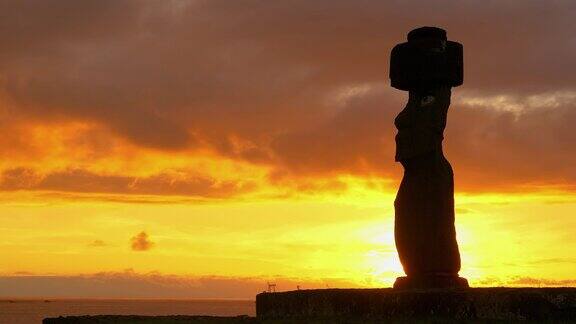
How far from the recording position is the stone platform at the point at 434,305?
46.9 ft

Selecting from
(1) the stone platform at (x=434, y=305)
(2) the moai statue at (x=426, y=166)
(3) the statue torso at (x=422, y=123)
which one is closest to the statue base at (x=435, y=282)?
(2) the moai statue at (x=426, y=166)

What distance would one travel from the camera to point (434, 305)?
15.2 metres

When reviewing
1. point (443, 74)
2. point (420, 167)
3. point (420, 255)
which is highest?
point (443, 74)

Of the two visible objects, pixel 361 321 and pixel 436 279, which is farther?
pixel 436 279

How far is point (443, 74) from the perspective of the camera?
59.4ft

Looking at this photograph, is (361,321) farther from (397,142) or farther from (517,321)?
(397,142)

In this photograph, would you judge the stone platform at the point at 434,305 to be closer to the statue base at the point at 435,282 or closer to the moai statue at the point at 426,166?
the statue base at the point at 435,282

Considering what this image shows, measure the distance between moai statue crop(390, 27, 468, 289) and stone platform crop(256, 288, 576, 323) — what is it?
1.87 metres

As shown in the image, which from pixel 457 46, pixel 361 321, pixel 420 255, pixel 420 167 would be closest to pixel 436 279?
pixel 420 255

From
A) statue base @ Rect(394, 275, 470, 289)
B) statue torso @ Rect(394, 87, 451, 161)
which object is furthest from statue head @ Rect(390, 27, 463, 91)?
statue base @ Rect(394, 275, 470, 289)

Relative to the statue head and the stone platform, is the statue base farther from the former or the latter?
the statue head

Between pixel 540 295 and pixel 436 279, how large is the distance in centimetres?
353

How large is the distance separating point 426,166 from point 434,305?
3.74 m

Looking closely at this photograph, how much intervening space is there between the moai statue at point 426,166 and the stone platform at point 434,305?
1873 mm
